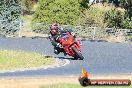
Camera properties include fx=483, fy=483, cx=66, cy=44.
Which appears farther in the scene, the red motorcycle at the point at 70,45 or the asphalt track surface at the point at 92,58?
the red motorcycle at the point at 70,45

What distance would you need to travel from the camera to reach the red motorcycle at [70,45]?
2244 centimetres

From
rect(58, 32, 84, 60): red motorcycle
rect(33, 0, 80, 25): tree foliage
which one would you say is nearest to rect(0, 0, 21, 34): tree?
rect(33, 0, 80, 25): tree foliage

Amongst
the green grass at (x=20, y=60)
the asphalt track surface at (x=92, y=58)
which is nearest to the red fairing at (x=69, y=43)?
the asphalt track surface at (x=92, y=58)

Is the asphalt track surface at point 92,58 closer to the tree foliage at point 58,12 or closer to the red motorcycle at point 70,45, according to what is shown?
the red motorcycle at point 70,45

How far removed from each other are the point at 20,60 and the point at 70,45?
245 centimetres

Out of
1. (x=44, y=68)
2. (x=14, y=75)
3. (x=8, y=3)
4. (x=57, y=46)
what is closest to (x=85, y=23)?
(x=8, y=3)

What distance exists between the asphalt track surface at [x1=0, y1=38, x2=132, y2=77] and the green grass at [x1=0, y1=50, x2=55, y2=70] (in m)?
1.13

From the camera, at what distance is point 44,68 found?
19688 millimetres

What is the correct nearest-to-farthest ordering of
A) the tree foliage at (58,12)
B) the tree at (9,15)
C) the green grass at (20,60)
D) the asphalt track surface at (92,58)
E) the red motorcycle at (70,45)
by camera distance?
the asphalt track surface at (92,58) → the green grass at (20,60) → the red motorcycle at (70,45) → the tree at (9,15) → the tree foliage at (58,12)

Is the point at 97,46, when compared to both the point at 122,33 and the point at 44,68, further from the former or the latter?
the point at 44,68

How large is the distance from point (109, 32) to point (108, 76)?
64.5ft

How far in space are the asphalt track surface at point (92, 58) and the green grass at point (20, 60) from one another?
113 cm

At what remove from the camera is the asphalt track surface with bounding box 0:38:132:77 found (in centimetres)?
1867

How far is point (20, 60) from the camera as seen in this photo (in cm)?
2188
